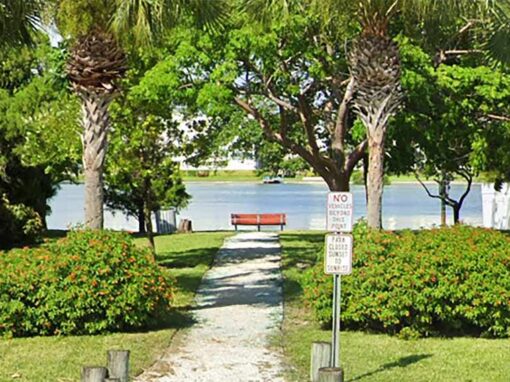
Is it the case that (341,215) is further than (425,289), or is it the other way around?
(425,289)

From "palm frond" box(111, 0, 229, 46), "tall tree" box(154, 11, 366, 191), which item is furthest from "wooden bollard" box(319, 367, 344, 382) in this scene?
"tall tree" box(154, 11, 366, 191)

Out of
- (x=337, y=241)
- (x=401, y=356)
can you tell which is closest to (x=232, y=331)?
(x=401, y=356)

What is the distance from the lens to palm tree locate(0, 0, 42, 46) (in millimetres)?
12422

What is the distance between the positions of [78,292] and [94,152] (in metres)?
2.26

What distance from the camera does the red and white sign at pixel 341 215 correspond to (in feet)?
26.2

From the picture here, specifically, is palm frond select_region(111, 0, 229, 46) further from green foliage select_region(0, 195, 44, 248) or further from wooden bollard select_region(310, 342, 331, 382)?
green foliage select_region(0, 195, 44, 248)

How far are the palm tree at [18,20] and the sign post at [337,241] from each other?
6865mm

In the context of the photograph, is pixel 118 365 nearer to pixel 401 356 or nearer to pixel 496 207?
pixel 401 356

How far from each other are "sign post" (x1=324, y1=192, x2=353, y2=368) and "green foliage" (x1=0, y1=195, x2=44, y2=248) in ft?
53.9

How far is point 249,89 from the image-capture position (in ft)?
59.8

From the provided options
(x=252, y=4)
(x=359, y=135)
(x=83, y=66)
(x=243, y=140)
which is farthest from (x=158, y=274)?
(x=243, y=140)

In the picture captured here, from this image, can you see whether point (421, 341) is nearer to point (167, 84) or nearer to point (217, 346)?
point (217, 346)

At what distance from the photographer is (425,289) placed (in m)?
10.3

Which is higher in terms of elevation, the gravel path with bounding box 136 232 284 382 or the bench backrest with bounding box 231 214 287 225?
the bench backrest with bounding box 231 214 287 225
